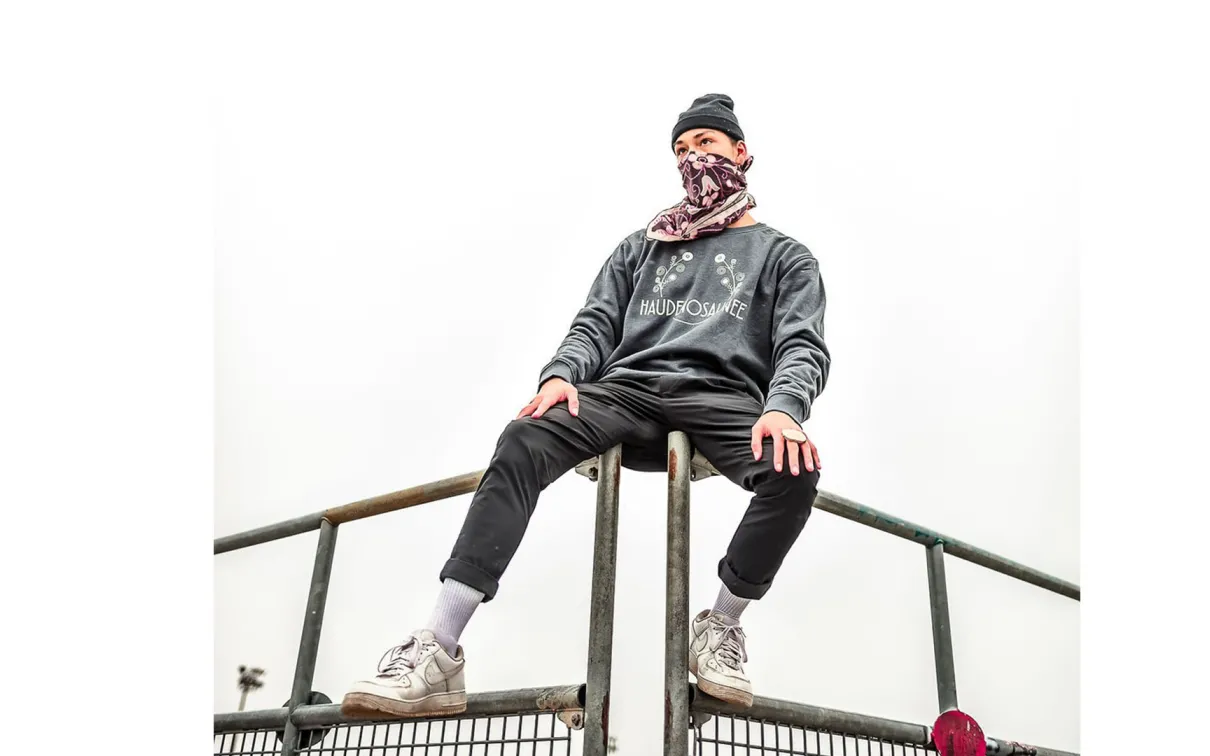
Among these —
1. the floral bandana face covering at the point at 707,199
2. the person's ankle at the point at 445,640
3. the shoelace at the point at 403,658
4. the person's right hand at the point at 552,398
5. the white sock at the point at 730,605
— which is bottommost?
the shoelace at the point at 403,658

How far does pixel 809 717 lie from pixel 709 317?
63 cm

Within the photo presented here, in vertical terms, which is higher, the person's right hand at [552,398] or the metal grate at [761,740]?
the person's right hand at [552,398]

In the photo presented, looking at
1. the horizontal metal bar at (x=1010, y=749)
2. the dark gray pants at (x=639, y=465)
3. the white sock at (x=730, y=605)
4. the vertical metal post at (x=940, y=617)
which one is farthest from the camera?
the vertical metal post at (x=940, y=617)

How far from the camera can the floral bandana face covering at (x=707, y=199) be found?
1.70 metres

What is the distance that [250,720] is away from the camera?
1.36 meters

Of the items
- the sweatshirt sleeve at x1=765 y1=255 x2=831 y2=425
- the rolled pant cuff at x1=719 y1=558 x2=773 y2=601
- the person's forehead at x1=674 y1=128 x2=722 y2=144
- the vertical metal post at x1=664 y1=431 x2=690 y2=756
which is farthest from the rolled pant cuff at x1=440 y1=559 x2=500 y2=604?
the person's forehead at x1=674 y1=128 x2=722 y2=144

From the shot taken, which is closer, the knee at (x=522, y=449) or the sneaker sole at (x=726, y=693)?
the sneaker sole at (x=726, y=693)

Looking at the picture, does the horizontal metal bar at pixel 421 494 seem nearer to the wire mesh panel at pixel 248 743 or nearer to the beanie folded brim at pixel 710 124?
the wire mesh panel at pixel 248 743

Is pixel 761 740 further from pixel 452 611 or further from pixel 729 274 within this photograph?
pixel 729 274

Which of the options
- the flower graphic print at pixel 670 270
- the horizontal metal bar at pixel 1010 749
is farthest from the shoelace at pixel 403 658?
the horizontal metal bar at pixel 1010 749

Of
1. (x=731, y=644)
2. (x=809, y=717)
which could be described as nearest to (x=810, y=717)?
(x=809, y=717)

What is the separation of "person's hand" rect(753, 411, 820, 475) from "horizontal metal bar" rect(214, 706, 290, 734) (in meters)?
0.72

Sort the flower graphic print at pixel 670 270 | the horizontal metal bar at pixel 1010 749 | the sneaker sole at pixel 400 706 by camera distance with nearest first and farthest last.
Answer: the sneaker sole at pixel 400 706 < the horizontal metal bar at pixel 1010 749 < the flower graphic print at pixel 670 270

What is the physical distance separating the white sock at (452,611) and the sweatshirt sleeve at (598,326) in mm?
379
